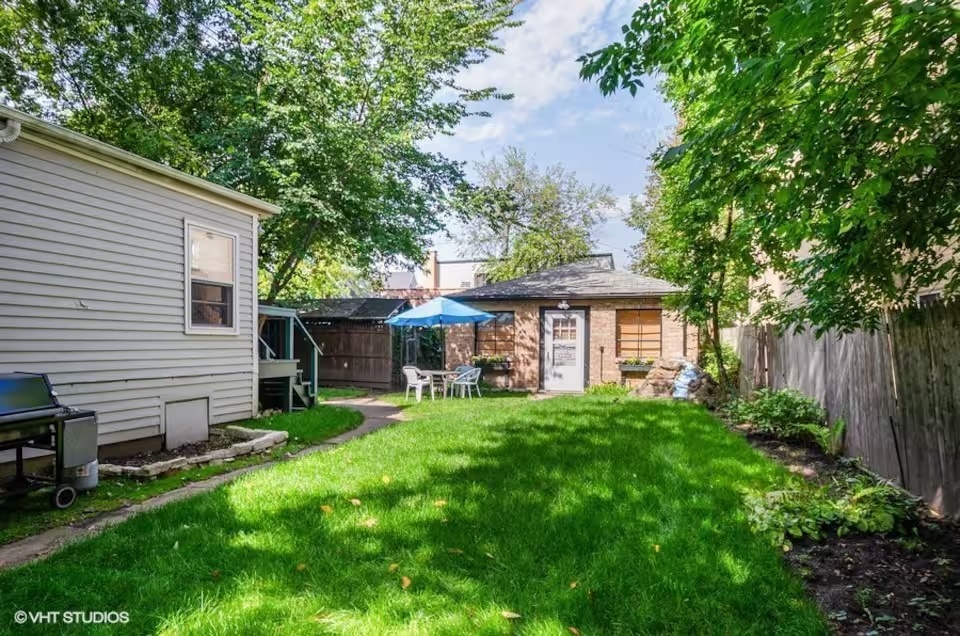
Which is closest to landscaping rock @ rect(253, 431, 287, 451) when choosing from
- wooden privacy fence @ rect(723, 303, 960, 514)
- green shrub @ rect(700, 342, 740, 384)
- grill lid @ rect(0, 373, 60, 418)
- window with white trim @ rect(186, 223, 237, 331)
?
window with white trim @ rect(186, 223, 237, 331)

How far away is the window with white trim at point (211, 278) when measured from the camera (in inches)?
262

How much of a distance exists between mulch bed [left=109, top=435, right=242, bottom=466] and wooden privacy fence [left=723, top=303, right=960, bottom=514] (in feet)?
21.4

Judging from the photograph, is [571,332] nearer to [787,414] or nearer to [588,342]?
[588,342]

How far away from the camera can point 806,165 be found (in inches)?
95.1

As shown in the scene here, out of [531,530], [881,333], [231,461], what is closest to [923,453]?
[881,333]

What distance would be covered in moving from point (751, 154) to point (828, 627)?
2398 mm

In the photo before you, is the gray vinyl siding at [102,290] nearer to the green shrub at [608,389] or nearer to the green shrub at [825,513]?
the green shrub at [825,513]

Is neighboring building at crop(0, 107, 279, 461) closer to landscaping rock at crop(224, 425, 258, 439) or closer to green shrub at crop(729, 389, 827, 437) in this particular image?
landscaping rock at crop(224, 425, 258, 439)

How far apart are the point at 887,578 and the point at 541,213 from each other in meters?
24.4

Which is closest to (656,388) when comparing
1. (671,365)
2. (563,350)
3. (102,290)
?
(671,365)

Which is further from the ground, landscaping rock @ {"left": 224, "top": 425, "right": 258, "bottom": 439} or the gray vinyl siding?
the gray vinyl siding

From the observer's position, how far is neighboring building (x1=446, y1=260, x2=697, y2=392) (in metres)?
12.6

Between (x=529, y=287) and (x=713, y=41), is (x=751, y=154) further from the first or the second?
(x=529, y=287)

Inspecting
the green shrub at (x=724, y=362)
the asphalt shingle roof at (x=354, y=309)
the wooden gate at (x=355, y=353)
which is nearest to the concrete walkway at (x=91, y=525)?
the wooden gate at (x=355, y=353)
